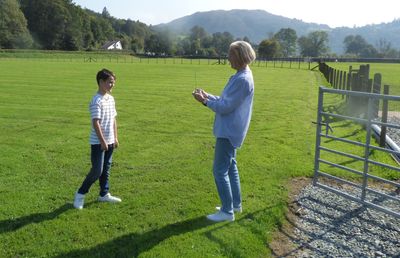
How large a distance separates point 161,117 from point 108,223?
9.53 metres

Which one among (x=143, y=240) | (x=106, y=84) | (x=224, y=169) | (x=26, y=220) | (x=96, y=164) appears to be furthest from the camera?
(x=96, y=164)

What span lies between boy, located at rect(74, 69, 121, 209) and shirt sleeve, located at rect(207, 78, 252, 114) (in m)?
1.76

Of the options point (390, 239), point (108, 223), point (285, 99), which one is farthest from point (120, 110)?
point (390, 239)

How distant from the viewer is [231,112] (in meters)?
5.45

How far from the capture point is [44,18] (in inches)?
→ 4503

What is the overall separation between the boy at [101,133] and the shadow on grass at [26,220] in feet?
1.02

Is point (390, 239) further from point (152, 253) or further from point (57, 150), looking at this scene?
point (57, 150)

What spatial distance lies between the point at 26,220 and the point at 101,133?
164 centimetres

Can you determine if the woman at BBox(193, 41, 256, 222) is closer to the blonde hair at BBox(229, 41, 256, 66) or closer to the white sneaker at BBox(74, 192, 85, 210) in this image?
the blonde hair at BBox(229, 41, 256, 66)

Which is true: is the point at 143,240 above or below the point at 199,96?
below

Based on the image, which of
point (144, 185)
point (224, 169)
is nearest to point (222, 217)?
point (224, 169)

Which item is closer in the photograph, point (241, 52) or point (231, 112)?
point (241, 52)

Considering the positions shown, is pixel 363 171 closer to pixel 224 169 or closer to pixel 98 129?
pixel 224 169

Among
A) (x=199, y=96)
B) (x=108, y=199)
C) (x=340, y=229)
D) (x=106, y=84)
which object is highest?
(x=106, y=84)
